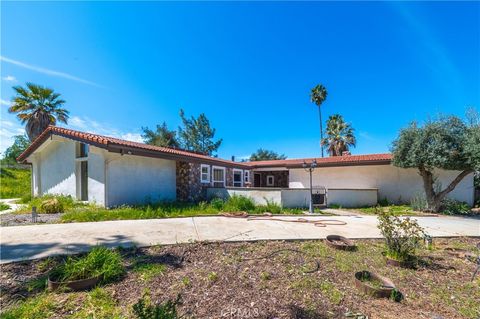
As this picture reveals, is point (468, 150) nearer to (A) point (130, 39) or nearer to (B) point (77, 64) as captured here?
(A) point (130, 39)

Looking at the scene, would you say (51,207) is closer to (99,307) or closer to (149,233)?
(149,233)

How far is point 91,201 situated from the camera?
925cm

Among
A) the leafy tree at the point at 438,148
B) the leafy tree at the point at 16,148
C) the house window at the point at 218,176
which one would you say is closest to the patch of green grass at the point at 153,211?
the house window at the point at 218,176

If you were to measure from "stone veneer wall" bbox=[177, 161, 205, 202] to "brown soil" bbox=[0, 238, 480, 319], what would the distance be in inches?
306

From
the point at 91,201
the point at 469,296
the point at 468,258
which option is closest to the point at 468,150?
the point at 468,258

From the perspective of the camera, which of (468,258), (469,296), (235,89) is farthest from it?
(235,89)

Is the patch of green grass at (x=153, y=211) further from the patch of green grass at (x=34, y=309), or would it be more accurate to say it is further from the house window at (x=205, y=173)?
the patch of green grass at (x=34, y=309)

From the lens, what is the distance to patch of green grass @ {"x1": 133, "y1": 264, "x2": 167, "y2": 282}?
317 centimetres

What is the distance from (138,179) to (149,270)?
7.31 metres

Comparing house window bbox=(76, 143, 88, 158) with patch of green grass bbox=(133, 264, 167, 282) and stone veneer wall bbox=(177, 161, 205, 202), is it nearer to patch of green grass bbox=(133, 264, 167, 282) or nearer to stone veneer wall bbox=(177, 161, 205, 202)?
stone veneer wall bbox=(177, 161, 205, 202)

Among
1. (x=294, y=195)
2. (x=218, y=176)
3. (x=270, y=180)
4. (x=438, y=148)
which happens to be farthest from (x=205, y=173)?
(x=438, y=148)

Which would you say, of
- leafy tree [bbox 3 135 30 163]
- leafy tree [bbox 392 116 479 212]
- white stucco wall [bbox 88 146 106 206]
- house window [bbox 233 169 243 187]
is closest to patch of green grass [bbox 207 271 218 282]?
white stucco wall [bbox 88 146 106 206]

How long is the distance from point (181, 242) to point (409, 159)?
11.0m

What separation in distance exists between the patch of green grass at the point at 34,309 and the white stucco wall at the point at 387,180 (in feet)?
38.8
